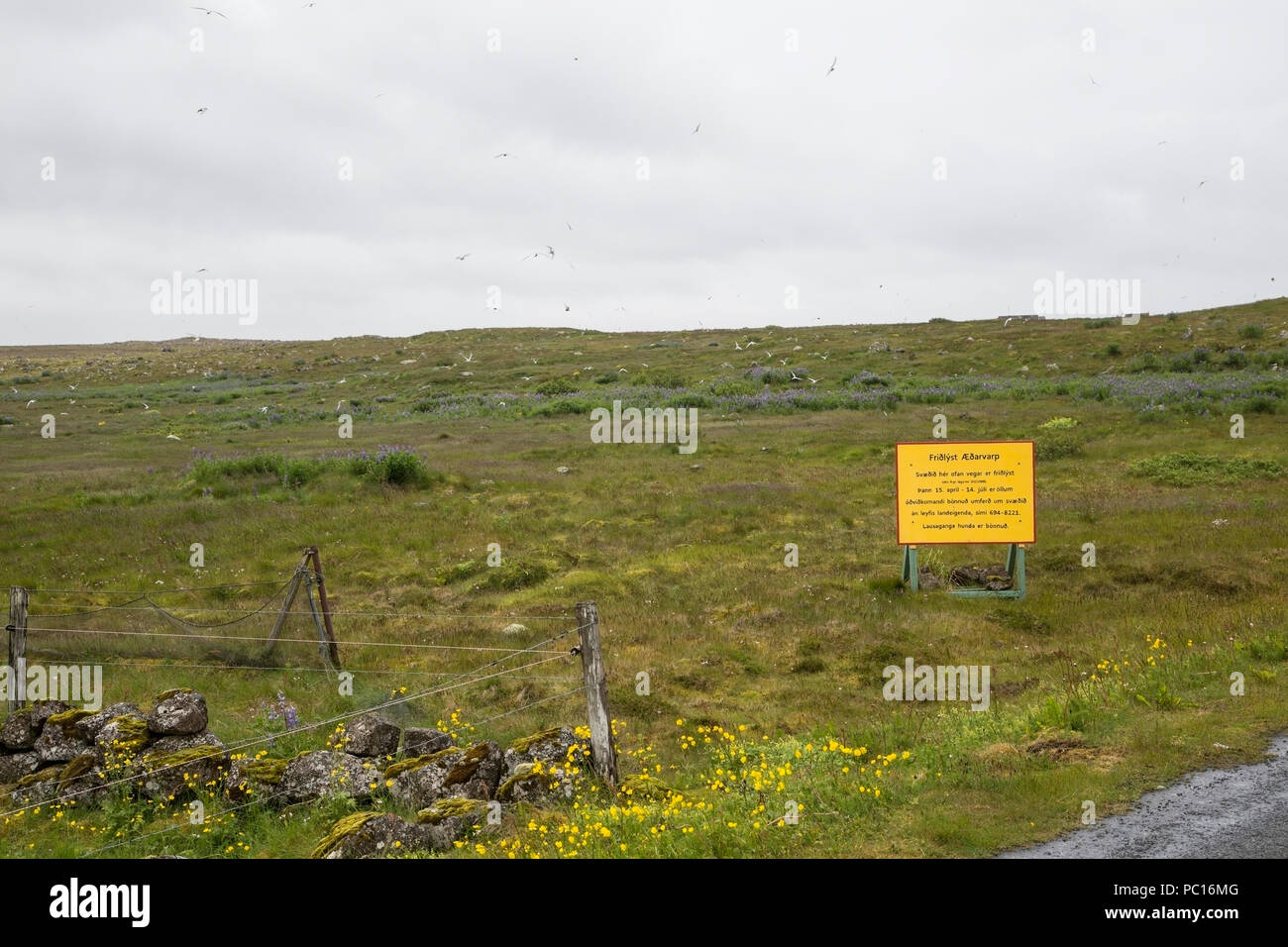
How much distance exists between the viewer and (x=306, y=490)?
27203 mm

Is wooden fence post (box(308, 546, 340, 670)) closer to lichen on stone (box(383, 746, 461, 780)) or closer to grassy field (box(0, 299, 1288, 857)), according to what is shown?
grassy field (box(0, 299, 1288, 857))

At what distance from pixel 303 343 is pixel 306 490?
91.6m

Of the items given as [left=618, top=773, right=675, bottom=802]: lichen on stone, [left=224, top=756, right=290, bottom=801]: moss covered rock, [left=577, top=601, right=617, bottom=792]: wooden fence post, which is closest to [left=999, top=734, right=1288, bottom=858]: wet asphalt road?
[left=618, top=773, right=675, bottom=802]: lichen on stone

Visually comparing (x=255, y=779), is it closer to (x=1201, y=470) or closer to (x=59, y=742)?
(x=59, y=742)

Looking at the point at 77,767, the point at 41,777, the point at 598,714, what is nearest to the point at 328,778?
the point at 598,714

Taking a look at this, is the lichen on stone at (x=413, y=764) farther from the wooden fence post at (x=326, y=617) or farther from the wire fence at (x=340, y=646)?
the wooden fence post at (x=326, y=617)

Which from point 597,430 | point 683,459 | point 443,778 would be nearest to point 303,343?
point 597,430

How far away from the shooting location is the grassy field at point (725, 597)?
8.78 meters

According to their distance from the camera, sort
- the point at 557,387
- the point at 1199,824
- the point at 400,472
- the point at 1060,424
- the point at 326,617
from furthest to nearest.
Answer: the point at 557,387, the point at 1060,424, the point at 400,472, the point at 326,617, the point at 1199,824

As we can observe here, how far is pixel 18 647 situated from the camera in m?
12.6

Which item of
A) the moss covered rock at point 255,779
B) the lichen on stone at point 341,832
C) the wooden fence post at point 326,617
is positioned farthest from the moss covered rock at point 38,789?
the lichen on stone at point 341,832

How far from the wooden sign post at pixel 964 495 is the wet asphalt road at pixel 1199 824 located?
30.7ft

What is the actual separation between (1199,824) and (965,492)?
433 inches

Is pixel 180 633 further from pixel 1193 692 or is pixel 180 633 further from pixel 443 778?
pixel 1193 692
